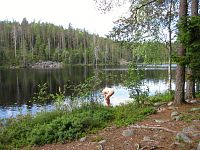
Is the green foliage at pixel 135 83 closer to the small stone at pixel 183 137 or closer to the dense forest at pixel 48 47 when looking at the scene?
the small stone at pixel 183 137

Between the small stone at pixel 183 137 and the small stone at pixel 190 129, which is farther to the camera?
the small stone at pixel 190 129

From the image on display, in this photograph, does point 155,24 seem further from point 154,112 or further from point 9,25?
point 9,25

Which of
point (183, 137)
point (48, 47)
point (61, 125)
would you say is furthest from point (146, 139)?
point (48, 47)

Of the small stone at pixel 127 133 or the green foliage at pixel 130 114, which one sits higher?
the green foliage at pixel 130 114

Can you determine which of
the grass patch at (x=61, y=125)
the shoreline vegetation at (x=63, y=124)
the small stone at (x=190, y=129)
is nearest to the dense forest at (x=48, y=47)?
the shoreline vegetation at (x=63, y=124)

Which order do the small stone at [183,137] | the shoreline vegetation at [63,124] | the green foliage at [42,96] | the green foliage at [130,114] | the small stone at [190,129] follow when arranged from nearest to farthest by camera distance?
the small stone at [183,137]
the small stone at [190,129]
the shoreline vegetation at [63,124]
the green foliage at [130,114]
the green foliage at [42,96]

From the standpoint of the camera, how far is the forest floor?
687 centimetres

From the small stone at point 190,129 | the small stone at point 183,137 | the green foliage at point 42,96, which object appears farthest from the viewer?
the green foliage at point 42,96

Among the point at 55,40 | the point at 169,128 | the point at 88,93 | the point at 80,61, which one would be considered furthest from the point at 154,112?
the point at 55,40

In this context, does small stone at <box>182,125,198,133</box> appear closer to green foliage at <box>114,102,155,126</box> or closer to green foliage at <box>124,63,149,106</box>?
green foliage at <box>114,102,155,126</box>

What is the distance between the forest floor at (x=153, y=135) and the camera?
6872 millimetres

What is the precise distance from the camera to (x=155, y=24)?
17.3 meters

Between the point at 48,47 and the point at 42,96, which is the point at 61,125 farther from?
the point at 48,47

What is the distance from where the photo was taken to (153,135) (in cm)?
773
